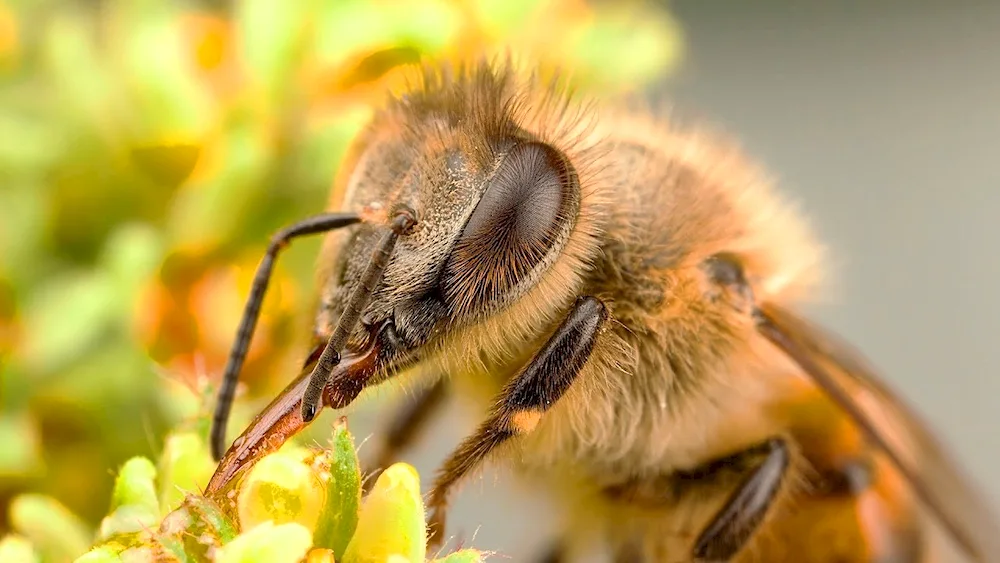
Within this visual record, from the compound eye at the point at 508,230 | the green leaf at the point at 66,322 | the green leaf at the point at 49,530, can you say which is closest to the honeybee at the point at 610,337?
the compound eye at the point at 508,230

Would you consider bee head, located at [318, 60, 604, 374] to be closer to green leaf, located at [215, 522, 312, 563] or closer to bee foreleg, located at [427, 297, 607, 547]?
bee foreleg, located at [427, 297, 607, 547]

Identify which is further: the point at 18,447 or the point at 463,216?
the point at 18,447

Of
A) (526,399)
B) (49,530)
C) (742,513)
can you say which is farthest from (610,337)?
(49,530)

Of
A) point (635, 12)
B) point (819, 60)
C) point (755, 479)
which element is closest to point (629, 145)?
point (755, 479)

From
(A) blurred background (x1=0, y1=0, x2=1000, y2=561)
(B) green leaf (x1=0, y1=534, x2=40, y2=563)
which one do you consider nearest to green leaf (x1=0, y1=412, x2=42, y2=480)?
(A) blurred background (x1=0, y1=0, x2=1000, y2=561)

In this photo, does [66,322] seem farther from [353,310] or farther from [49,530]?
[353,310]

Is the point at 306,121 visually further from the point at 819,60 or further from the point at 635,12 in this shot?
the point at 819,60
